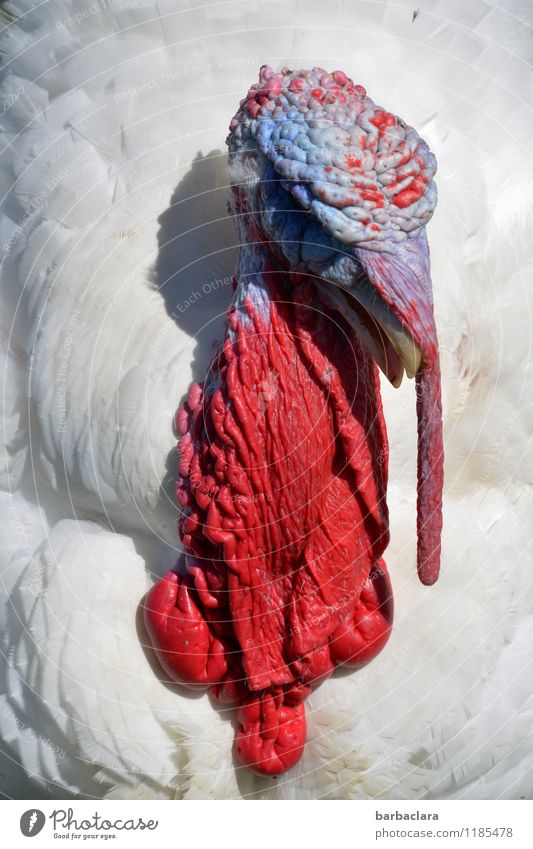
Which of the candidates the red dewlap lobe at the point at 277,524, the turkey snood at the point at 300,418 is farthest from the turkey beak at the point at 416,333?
the red dewlap lobe at the point at 277,524

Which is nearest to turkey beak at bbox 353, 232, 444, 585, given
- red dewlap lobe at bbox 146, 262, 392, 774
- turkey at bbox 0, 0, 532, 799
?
red dewlap lobe at bbox 146, 262, 392, 774

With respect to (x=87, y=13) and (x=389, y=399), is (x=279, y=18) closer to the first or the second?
(x=87, y=13)

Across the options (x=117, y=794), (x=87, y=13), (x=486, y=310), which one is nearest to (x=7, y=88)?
(x=87, y=13)

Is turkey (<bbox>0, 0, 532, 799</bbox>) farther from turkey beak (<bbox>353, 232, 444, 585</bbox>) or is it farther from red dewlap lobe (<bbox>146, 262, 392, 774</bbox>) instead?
turkey beak (<bbox>353, 232, 444, 585</bbox>)

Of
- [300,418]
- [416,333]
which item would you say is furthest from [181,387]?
[416,333]

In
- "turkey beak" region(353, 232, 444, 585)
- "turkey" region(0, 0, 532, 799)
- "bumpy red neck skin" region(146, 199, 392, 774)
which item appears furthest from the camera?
"turkey" region(0, 0, 532, 799)

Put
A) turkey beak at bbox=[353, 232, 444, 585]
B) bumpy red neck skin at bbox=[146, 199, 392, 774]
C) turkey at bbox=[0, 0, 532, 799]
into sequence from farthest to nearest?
turkey at bbox=[0, 0, 532, 799]
bumpy red neck skin at bbox=[146, 199, 392, 774]
turkey beak at bbox=[353, 232, 444, 585]
